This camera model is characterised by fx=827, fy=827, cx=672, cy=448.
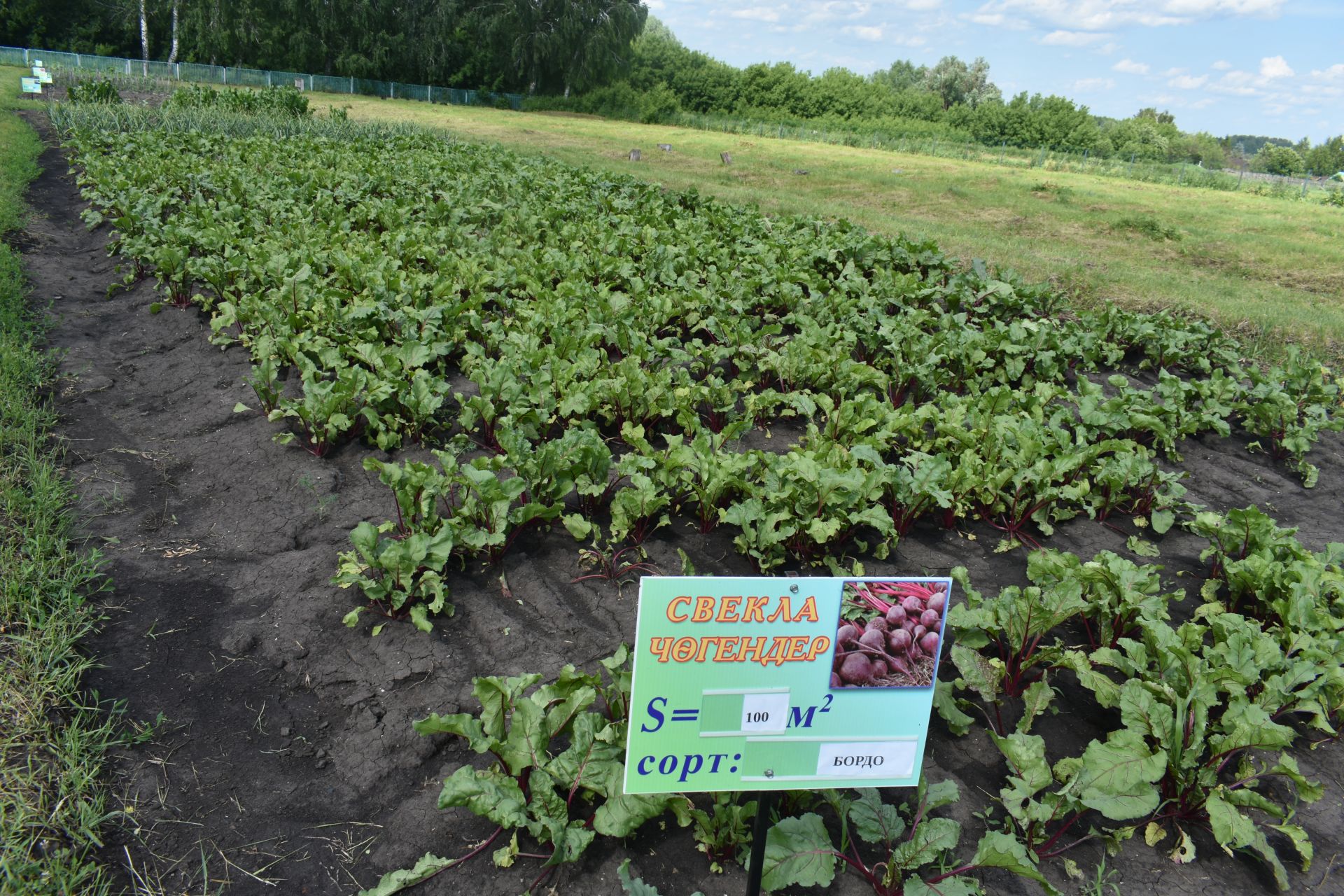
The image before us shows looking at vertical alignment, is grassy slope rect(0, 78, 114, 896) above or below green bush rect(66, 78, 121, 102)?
below

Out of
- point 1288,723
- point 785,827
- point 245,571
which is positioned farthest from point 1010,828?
point 245,571

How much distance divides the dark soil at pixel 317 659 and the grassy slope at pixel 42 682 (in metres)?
0.11

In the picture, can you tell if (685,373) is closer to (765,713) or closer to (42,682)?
(765,713)

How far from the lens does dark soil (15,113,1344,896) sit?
107 inches

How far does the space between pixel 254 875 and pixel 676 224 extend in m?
9.26

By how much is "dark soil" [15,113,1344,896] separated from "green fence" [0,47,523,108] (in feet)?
148

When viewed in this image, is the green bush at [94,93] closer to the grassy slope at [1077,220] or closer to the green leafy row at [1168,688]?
the grassy slope at [1077,220]

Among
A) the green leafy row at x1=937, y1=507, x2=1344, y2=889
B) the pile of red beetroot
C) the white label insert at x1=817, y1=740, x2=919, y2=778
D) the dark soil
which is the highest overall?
the pile of red beetroot

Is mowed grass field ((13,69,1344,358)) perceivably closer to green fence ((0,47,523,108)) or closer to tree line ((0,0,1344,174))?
green fence ((0,47,523,108))

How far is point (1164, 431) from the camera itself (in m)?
5.72

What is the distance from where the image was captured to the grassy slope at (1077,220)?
10977 millimetres

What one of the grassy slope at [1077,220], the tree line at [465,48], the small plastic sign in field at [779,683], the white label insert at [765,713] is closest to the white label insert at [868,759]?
the small plastic sign in field at [779,683]

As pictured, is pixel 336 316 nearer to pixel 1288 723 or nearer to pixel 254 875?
pixel 254 875

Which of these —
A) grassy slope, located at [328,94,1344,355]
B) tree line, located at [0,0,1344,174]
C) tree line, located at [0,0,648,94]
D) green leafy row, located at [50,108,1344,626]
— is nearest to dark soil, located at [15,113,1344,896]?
green leafy row, located at [50,108,1344,626]
